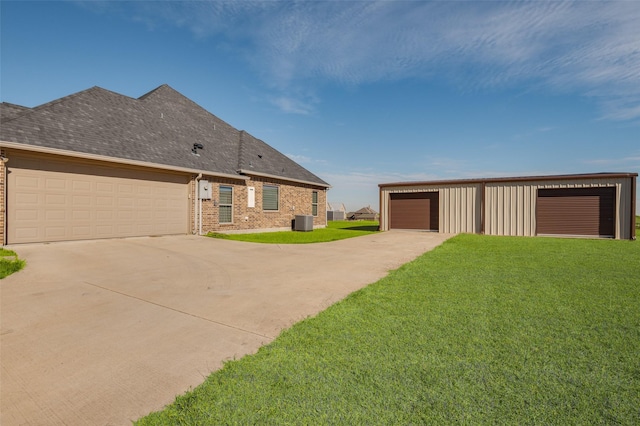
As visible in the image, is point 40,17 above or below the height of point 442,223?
above

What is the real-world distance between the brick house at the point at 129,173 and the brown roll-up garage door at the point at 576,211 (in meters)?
14.6

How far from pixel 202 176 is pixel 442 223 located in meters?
14.0

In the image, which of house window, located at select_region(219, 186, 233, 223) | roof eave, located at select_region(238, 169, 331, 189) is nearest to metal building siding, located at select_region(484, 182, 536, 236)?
roof eave, located at select_region(238, 169, 331, 189)

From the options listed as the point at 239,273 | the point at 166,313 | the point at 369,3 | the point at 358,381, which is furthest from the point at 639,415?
the point at 369,3

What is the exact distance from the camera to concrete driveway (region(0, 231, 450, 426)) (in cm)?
219

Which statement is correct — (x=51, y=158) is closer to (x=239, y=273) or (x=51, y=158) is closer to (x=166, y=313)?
(x=239, y=273)

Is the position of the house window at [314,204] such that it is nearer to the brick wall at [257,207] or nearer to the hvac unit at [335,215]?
the brick wall at [257,207]

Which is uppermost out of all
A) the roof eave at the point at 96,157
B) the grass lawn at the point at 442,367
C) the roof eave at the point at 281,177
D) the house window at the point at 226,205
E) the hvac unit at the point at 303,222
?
the roof eave at the point at 281,177

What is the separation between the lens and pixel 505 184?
15719 millimetres

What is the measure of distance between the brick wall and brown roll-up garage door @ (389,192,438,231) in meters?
6.03

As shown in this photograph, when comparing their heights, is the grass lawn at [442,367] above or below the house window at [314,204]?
below

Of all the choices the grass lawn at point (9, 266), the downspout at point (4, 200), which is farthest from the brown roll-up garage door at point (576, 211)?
the downspout at point (4, 200)

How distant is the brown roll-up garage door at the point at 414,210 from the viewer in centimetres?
1797

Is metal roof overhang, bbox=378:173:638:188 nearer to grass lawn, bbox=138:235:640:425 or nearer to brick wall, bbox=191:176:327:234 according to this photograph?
brick wall, bbox=191:176:327:234
